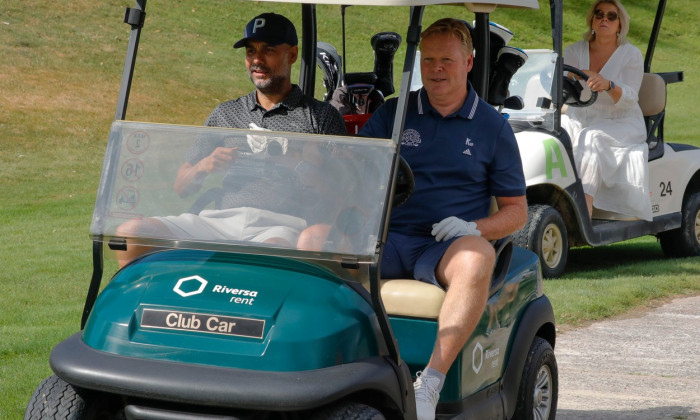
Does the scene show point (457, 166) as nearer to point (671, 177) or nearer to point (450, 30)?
point (450, 30)

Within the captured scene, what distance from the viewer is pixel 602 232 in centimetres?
A: 839

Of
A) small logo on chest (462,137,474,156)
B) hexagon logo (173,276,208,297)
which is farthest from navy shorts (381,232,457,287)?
hexagon logo (173,276,208,297)

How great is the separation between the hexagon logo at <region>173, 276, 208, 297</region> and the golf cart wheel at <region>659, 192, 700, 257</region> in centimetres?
693

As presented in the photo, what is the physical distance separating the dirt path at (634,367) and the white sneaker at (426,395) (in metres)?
1.49

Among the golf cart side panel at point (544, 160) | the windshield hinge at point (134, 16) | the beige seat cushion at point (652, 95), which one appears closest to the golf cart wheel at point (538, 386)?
the windshield hinge at point (134, 16)

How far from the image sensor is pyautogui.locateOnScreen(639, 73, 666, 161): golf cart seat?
8688mm

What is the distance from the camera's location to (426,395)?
3.34 m

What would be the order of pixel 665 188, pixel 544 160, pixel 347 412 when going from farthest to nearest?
pixel 665 188 → pixel 544 160 → pixel 347 412

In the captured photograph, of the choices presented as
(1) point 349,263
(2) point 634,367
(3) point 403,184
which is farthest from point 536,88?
(1) point 349,263

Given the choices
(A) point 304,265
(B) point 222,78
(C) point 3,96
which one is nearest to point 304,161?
(A) point 304,265

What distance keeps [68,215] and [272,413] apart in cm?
927

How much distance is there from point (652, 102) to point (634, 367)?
3.55m

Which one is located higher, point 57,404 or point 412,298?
point 412,298

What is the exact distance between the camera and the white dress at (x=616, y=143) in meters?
8.27
